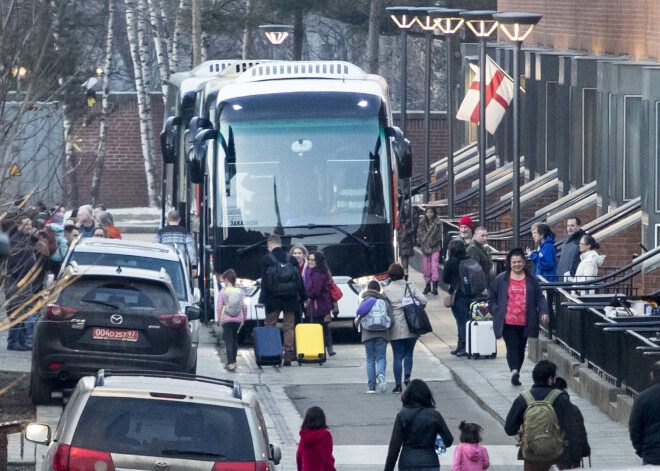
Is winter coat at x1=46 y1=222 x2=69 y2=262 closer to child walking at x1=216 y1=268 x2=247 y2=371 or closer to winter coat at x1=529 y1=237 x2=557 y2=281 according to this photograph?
child walking at x1=216 y1=268 x2=247 y2=371

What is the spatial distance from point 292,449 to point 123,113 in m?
39.7

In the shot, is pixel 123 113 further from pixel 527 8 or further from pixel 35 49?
pixel 35 49

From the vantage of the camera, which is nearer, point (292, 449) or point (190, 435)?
point (190, 435)

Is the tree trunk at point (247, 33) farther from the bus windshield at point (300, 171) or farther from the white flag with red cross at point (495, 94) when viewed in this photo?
the bus windshield at point (300, 171)

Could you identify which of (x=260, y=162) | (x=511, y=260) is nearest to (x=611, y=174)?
(x=260, y=162)

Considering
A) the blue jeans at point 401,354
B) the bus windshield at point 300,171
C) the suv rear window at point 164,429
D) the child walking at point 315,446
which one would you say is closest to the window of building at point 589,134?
the bus windshield at point 300,171

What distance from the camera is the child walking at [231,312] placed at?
18344mm

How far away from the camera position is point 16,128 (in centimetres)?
1265

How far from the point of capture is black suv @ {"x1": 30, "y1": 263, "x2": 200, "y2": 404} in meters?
14.8

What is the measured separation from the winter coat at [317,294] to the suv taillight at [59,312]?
15.6 ft

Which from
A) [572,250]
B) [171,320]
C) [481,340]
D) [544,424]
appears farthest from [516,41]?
[544,424]

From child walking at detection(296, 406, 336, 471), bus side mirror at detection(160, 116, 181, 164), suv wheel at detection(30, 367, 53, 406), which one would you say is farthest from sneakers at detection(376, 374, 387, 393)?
bus side mirror at detection(160, 116, 181, 164)

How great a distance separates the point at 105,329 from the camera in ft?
48.9

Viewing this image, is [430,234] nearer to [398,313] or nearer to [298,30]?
[398,313]
